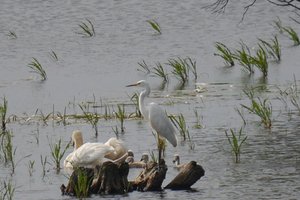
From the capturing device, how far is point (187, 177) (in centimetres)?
1209

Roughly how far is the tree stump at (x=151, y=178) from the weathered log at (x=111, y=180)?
7.6 inches

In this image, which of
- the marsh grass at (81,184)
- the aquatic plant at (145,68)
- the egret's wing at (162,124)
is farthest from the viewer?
the aquatic plant at (145,68)

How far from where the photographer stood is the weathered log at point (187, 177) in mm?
11984

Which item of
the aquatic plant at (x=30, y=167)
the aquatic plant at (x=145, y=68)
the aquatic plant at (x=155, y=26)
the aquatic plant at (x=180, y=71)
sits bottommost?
the aquatic plant at (x=30, y=167)

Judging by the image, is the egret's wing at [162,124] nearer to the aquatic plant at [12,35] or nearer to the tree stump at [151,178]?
the tree stump at [151,178]

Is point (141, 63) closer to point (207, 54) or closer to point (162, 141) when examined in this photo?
point (207, 54)

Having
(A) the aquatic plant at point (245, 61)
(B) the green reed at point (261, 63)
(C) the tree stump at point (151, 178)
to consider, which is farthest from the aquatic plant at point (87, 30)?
(C) the tree stump at point (151, 178)

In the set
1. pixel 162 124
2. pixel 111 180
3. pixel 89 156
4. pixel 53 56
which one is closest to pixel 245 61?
pixel 53 56

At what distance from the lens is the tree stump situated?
39.3 feet

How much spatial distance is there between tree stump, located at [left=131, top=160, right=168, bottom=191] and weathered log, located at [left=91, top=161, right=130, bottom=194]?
19 centimetres

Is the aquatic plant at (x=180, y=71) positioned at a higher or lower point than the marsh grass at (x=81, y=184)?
higher

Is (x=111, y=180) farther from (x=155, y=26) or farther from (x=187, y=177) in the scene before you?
(x=155, y=26)

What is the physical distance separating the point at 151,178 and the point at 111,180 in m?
0.47

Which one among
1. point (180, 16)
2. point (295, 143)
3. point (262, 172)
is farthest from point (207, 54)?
point (262, 172)
